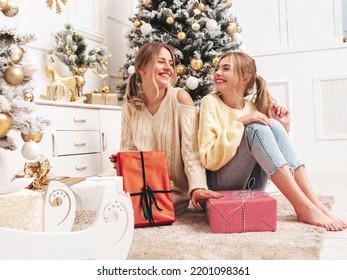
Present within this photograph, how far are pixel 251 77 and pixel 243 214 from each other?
0.63 m

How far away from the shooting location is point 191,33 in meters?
2.82

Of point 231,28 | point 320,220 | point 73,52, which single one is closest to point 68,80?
point 73,52

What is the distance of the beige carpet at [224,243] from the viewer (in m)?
1.20

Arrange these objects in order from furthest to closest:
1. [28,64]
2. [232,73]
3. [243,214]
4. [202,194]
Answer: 1. [232,73]
2. [202,194]
3. [243,214]
4. [28,64]

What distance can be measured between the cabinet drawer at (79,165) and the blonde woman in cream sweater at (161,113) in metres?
0.46

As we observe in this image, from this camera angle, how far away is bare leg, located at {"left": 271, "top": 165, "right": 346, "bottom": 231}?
1.51 m

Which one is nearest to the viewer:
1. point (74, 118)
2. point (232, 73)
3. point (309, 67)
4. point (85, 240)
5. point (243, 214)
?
point (85, 240)

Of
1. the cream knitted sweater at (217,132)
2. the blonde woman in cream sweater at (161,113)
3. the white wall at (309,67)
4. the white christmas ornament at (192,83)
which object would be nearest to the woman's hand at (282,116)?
the cream knitted sweater at (217,132)

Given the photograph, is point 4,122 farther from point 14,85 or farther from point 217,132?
point 217,132

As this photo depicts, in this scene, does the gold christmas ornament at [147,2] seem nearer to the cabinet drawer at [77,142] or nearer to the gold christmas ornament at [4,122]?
the cabinet drawer at [77,142]

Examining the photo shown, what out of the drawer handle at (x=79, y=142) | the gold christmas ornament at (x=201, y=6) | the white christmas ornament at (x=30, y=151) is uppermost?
the gold christmas ornament at (x=201, y=6)

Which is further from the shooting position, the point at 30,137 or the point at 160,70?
the point at 160,70

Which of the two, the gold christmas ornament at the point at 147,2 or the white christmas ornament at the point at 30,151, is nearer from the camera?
the white christmas ornament at the point at 30,151
